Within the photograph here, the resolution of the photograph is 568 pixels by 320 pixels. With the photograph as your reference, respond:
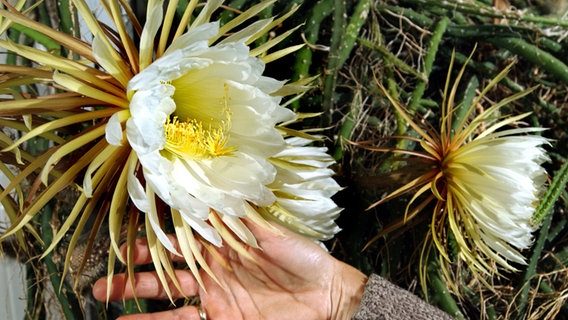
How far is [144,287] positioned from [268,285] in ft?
0.68

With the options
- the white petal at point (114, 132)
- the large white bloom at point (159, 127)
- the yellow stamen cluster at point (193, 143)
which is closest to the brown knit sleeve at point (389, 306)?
the large white bloom at point (159, 127)

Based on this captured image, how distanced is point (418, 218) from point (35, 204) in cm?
61

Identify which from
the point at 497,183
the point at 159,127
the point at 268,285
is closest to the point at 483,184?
the point at 497,183

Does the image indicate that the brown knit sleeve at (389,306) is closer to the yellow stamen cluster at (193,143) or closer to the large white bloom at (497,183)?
the large white bloom at (497,183)

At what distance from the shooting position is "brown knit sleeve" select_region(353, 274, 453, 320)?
0.90 m

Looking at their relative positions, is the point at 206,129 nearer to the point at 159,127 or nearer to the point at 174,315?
the point at 159,127

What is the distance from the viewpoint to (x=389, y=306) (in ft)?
2.96

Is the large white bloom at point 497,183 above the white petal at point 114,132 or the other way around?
the other way around

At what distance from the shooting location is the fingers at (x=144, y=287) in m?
0.85

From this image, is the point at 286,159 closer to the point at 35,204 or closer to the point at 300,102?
the point at 300,102

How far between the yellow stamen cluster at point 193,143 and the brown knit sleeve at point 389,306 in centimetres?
36

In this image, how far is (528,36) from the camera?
3.67 feet

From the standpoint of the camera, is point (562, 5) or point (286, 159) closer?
point (286, 159)

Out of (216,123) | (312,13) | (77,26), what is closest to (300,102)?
(312,13)
